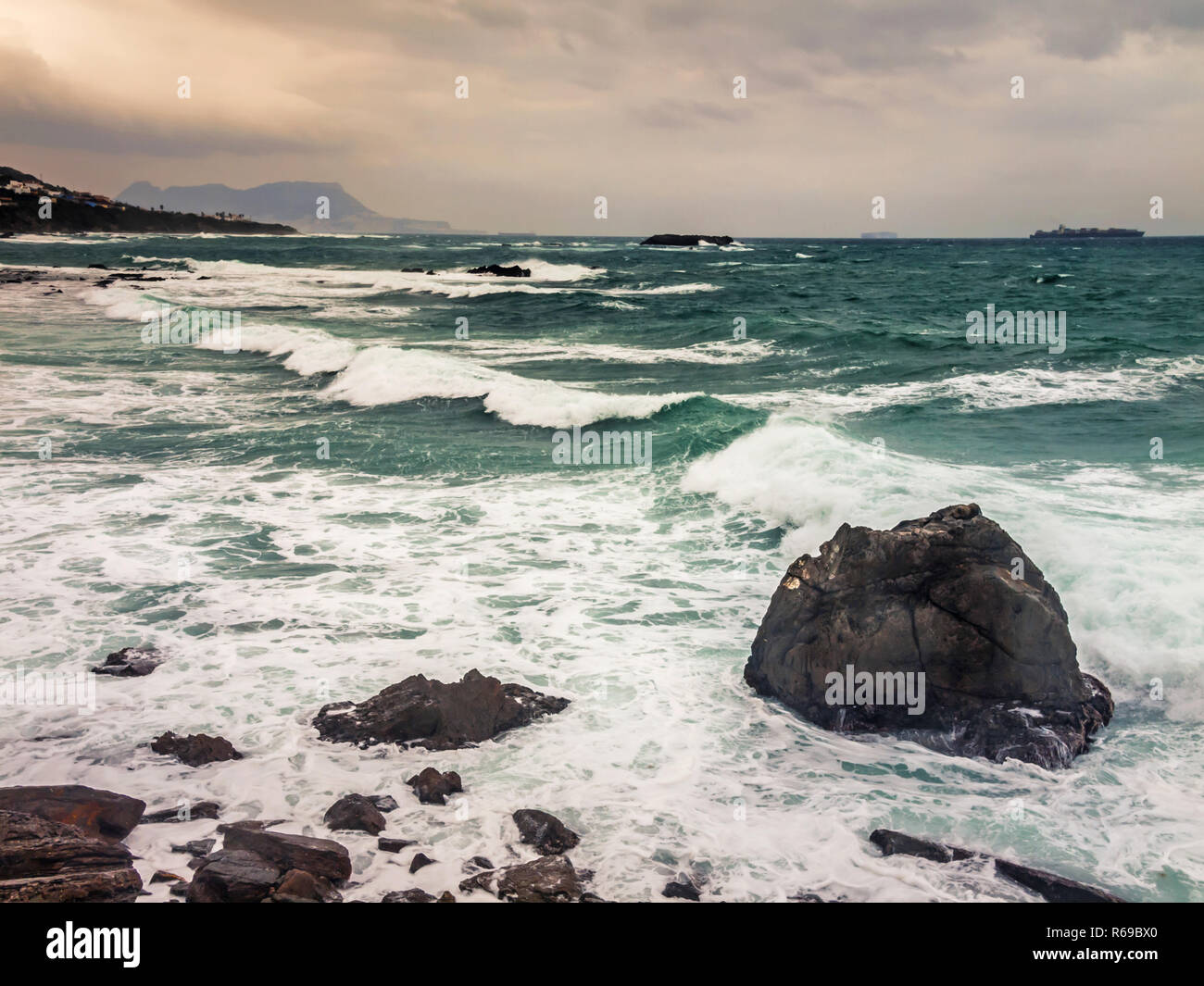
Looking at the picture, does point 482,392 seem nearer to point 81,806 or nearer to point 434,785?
point 434,785

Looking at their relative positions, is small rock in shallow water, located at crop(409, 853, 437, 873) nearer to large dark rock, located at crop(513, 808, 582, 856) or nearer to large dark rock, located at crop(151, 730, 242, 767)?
large dark rock, located at crop(513, 808, 582, 856)

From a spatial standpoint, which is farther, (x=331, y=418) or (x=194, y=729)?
(x=331, y=418)

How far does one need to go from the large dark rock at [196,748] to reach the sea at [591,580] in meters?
0.11

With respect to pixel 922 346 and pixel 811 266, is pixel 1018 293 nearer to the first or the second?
pixel 922 346

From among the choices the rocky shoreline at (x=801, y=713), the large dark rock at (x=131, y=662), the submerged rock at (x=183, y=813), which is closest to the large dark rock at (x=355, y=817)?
the rocky shoreline at (x=801, y=713)

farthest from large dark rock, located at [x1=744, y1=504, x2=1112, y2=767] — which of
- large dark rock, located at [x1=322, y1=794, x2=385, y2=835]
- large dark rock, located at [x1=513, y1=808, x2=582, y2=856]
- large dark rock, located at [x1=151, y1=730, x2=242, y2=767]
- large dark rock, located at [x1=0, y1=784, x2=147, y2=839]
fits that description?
large dark rock, located at [x1=0, y1=784, x2=147, y2=839]

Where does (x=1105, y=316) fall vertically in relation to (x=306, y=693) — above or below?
above

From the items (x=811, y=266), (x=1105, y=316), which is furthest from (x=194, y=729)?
(x=811, y=266)

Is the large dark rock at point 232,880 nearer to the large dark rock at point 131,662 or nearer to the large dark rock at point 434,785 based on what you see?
the large dark rock at point 434,785

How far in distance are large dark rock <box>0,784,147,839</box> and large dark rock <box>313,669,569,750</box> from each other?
156 cm

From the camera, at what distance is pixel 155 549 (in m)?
11.0

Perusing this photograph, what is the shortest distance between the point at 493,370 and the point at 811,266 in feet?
226

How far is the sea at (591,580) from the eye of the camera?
5973 millimetres

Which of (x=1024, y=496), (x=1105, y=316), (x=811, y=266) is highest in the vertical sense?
(x=811, y=266)
